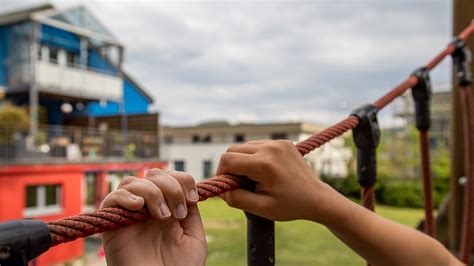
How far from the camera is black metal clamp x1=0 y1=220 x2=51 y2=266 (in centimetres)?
30

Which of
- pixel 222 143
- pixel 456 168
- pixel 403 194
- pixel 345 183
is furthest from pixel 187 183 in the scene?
pixel 222 143

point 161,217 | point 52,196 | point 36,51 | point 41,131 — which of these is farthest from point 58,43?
point 161,217

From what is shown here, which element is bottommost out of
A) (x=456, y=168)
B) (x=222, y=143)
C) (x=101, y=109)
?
(x=222, y=143)

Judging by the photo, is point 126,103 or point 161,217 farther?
point 126,103

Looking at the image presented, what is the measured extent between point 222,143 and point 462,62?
607 inches

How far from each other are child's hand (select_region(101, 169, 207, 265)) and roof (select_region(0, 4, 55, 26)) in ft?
32.1

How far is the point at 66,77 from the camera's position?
974 cm

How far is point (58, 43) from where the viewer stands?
9992 mm

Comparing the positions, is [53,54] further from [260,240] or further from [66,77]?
[260,240]

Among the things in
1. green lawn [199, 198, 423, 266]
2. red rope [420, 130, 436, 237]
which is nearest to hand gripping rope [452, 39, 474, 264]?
red rope [420, 130, 436, 237]

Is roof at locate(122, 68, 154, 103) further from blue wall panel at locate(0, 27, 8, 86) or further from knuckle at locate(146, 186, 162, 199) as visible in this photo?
knuckle at locate(146, 186, 162, 199)

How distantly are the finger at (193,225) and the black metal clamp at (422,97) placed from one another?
76 centimetres

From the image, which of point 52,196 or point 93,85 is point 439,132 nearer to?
point 93,85

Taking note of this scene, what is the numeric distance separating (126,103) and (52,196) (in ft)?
16.3
